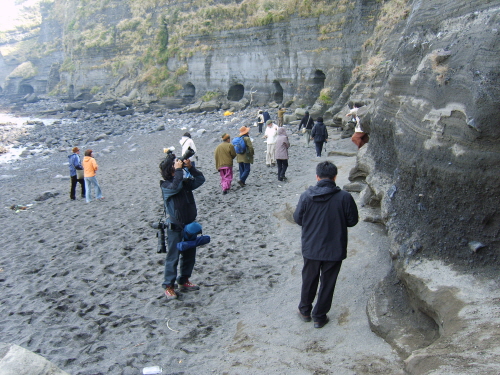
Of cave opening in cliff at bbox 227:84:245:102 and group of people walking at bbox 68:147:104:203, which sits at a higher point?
cave opening in cliff at bbox 227:84:245:102

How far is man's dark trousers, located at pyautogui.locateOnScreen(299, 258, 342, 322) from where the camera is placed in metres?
4.43

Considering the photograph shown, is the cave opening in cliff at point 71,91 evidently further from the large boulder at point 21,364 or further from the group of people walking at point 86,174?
the large boulder at point 21,364

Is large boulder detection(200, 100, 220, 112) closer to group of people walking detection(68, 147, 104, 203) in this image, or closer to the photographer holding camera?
group of people walking detection(68, 147, 104, 203)

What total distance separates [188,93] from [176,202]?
35718mm

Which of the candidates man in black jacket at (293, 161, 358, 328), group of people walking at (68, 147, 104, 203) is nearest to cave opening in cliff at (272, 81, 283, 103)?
group of people walking at (68, 147, 104, 203)

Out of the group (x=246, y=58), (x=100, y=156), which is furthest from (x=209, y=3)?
(x=100, y=156)

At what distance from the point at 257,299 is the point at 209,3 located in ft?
124

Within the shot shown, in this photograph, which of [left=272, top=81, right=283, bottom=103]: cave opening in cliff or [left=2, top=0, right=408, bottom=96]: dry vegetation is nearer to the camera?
[left=2, top=0, right=408, bottom=96]: dry vegetation

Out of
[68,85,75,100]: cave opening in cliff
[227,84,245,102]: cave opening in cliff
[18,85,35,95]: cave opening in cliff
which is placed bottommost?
[18,85,35,95]: cave opening in cliff

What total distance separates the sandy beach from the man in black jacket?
67 cm

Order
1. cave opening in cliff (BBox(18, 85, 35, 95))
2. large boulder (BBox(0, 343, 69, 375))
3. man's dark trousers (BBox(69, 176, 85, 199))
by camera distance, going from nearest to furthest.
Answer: large boulder (BBox(0, 343, 69, 375))
man's dark trousers (BBox(69, 176, 85, 199))
cave opening in cliff (BBox(18, 85, 35, 95))

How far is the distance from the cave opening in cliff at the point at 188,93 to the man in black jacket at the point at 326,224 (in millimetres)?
36394

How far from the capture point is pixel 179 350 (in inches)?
185

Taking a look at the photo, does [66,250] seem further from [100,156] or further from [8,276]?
[100,156]
